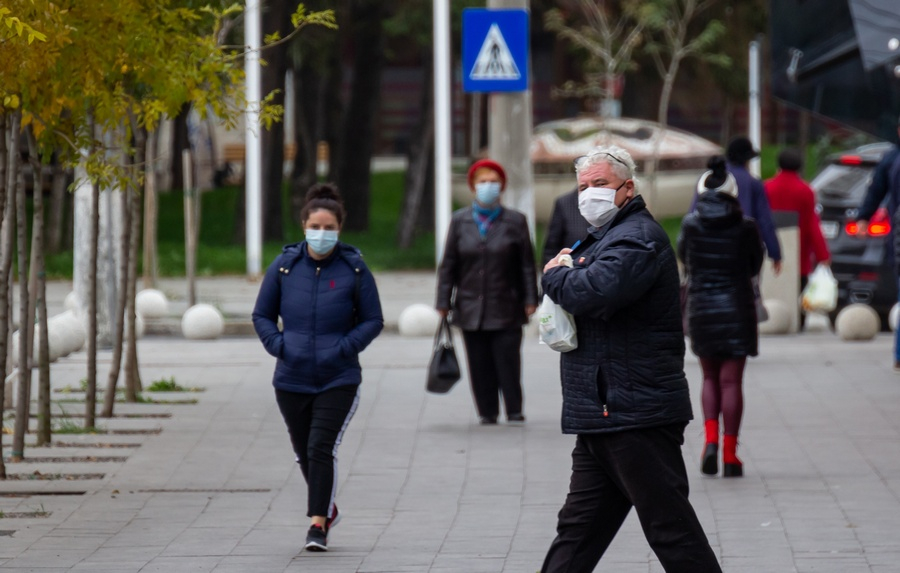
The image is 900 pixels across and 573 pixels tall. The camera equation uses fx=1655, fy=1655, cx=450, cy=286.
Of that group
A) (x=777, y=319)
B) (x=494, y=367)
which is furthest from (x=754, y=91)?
(x=494, y=367)

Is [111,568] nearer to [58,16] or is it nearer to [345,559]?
[345,559]

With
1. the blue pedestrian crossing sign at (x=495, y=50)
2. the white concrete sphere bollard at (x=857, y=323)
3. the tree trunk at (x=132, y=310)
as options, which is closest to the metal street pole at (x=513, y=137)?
the blue pedestrian crossing sign at (x=495, y=50)

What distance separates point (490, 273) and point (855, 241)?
20.3 ft

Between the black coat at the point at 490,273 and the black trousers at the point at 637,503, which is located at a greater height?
the black coat at the point at 490,273

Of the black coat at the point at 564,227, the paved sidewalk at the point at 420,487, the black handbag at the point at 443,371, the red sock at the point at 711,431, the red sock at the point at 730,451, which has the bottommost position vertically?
the paved sidewalk at the point at 420,487

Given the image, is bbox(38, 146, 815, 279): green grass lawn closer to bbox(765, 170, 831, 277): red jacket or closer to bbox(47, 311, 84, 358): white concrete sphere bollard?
bbox(765, 170, 831, 277): red jacket

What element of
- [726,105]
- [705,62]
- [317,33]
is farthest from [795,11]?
[726,105]

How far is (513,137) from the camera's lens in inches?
592

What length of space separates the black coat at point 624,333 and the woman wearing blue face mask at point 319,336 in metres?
1.98

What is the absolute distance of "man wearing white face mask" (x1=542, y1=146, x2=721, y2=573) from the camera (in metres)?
5.27

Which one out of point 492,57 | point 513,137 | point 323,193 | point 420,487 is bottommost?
point 420,487

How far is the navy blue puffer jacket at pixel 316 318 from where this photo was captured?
7191mm

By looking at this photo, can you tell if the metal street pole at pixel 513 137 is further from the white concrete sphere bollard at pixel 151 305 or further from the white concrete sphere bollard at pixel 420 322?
the white concrete sphere bollard at pixel 151 305

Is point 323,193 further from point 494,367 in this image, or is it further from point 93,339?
point 93,339
